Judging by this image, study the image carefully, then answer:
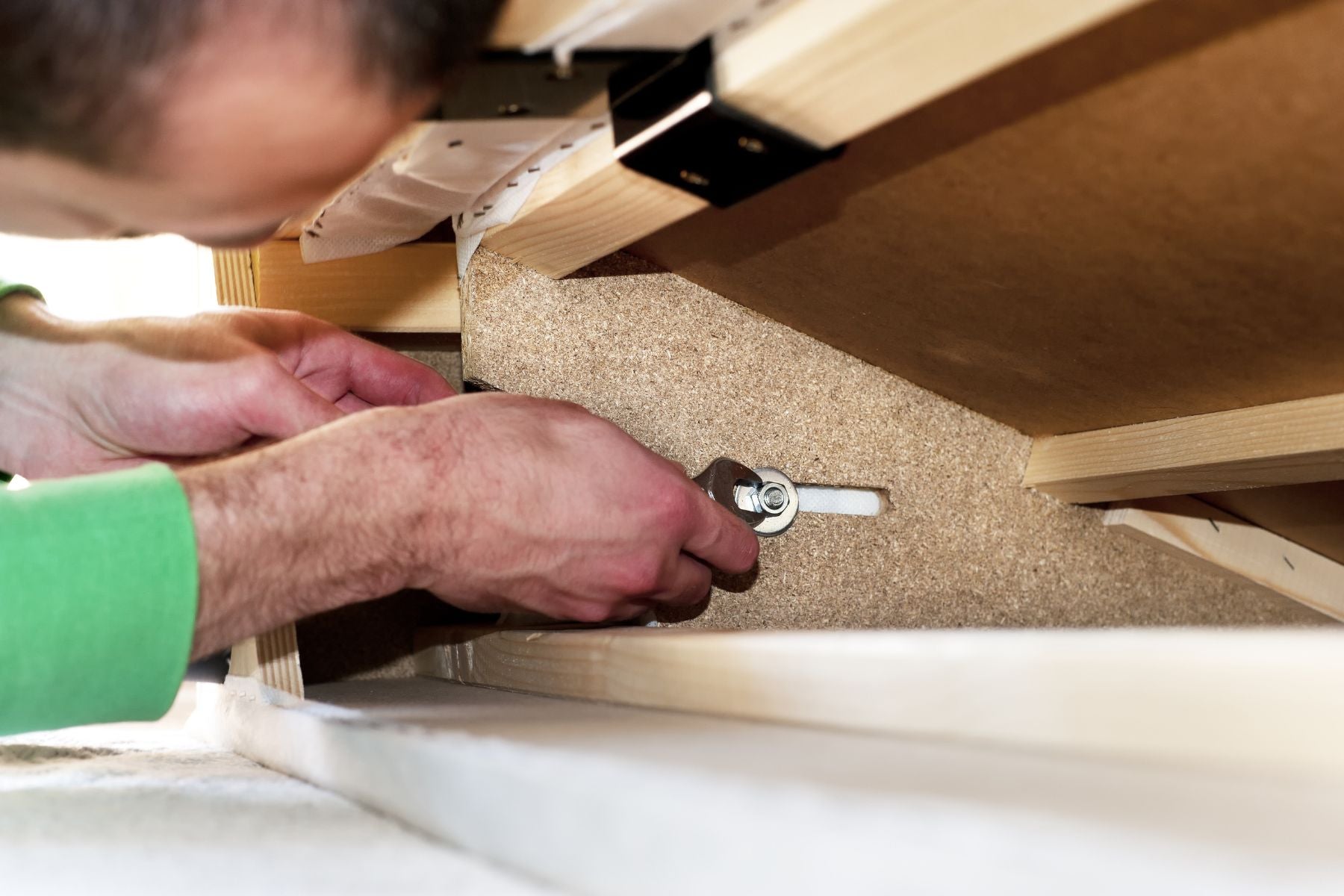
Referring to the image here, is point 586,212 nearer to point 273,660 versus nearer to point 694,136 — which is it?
point 694,136

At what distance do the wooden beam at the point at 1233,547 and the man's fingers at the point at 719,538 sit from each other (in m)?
0.41

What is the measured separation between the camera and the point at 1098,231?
1.86 feet

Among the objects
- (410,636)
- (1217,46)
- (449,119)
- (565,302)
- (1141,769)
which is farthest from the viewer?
(410,636)

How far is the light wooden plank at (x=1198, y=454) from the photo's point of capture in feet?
2.38

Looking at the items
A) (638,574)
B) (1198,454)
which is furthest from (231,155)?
(1198,454)

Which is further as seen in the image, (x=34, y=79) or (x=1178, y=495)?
(x=1178, y=495)

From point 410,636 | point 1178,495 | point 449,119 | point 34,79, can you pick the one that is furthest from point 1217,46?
point 410,636

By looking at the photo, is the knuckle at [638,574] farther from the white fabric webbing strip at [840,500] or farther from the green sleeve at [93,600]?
the green sleeve at [93,600]

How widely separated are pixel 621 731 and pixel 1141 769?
0.66 feet

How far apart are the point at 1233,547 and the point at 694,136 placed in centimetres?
80

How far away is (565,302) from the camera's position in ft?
2.86

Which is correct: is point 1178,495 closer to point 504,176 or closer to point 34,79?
point 504,176

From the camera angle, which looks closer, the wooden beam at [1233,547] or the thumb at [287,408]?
the thumb at [287,408]

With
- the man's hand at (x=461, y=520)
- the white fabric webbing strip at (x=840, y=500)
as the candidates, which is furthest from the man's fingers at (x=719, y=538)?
the white fabric webbing strip at (x=840, y=500)
